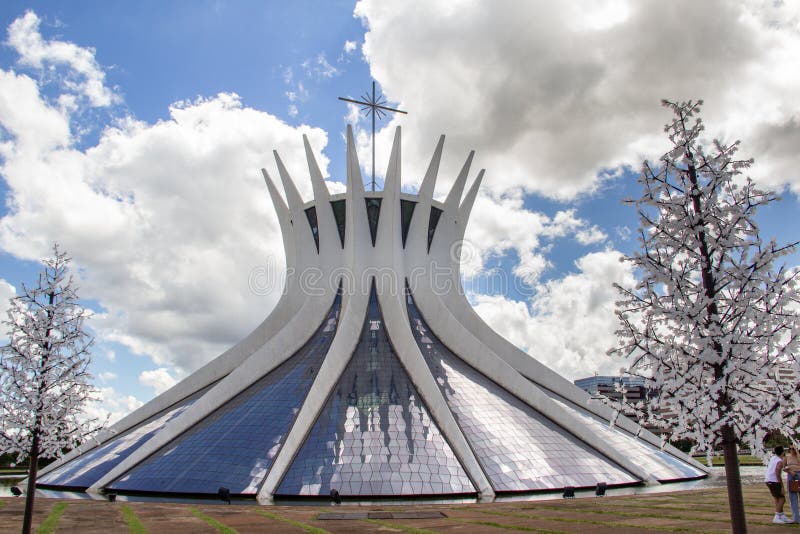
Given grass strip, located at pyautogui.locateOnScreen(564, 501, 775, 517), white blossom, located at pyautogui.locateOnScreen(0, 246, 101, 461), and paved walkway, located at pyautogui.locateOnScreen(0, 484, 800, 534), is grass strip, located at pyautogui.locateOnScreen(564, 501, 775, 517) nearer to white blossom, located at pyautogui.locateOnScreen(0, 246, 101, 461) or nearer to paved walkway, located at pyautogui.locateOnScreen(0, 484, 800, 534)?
paved walkway, located at pyautogui.locateOnScreen(0, 484, 800, 534)

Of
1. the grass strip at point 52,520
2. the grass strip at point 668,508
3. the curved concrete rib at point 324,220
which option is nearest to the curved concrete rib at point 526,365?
the curved concrete rib at point 324,220

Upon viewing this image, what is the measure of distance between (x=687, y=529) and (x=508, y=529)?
2.77 meters

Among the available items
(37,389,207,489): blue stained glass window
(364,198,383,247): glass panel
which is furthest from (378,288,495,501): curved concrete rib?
(37,389,207,489): blue stained glass window

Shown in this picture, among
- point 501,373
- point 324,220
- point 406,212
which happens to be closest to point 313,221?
point 324,220

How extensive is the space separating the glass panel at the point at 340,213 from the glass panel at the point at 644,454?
14.7 meters

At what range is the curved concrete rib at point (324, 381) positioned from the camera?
55.5ft

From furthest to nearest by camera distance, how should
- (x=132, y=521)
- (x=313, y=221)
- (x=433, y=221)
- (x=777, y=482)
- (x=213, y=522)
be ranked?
(x=313, y=221) < (x=433, y=221) < (x=132, y=521) < (x=213, y=522) < (x=777, y=482)

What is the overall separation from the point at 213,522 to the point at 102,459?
1373 cm

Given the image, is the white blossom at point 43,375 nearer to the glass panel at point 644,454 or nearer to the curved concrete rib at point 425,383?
the curved concrete rib at point 425,383

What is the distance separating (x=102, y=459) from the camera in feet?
69.6

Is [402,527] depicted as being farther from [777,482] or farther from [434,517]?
[777,482]

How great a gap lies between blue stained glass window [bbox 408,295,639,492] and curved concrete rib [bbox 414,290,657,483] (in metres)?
0.27

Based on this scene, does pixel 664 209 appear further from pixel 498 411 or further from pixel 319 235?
pixel 319 235

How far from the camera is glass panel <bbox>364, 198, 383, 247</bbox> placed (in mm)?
28170
